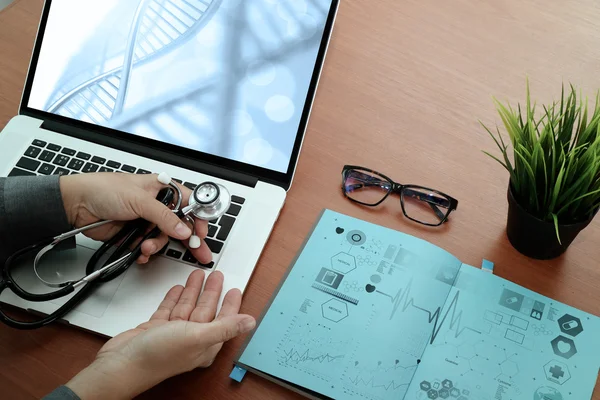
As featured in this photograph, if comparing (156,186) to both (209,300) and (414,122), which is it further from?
(414,122)

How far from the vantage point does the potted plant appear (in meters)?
0.69

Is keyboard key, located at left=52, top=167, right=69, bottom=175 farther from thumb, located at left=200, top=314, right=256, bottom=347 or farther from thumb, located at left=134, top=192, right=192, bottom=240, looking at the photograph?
thumb, located at left=200, top=314, right=256, bottom=347

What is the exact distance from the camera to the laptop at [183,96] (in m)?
0.85

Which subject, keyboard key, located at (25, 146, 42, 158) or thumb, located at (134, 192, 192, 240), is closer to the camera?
thumb, located at (134, 192, 192, 240)

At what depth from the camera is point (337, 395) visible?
68cm

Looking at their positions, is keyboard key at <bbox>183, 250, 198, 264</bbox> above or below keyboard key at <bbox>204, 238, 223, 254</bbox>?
below

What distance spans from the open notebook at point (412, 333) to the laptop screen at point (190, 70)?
19 centimetres

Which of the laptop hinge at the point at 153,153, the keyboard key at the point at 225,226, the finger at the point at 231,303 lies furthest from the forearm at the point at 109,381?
the laptop hinge at the point at 153,153

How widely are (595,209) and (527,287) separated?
13 cm

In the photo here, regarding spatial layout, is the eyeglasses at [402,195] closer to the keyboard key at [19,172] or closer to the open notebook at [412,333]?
the open notebook at [412,333]

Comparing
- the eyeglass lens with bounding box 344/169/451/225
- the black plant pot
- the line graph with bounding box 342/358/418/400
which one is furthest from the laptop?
the black plant pot

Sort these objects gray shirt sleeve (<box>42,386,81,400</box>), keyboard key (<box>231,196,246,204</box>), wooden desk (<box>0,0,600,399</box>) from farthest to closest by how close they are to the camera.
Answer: keyboard key (<box>231,196,246,204</box>), wooden desk (<box>0,0,600,399</box>), gray shirt sleeve (<box>42,386,81,400</box>)

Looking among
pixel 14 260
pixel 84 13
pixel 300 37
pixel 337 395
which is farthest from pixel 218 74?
pixel 337 395

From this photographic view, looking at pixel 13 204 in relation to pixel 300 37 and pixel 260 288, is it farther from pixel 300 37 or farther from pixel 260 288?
pixel 300 37
